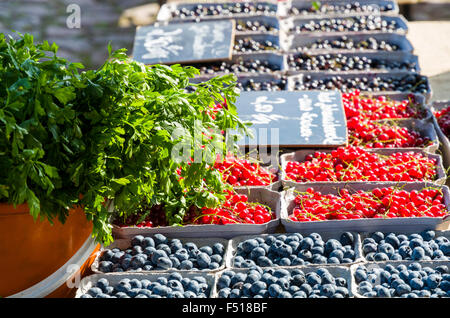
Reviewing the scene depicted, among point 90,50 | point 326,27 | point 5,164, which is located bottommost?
point 5,164

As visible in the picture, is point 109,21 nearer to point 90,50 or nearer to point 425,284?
point 90,50

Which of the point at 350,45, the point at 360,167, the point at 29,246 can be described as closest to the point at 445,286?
the point at 360,167

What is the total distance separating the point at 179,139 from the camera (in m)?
1.94

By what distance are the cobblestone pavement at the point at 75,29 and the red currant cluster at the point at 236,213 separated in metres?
3.22

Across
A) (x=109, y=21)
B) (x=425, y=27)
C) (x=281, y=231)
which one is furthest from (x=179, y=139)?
(x=109, y=21)

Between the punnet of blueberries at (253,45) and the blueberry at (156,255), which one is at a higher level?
the punnet of blueberries at (253,45)

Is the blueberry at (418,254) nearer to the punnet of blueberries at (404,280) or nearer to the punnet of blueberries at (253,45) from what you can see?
the punnet of blueberries at (404,280)

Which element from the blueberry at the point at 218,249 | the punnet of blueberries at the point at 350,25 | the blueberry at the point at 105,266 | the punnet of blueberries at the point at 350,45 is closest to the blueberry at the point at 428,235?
the blueberry at the point at 218,249

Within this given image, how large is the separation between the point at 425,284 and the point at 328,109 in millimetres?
1397

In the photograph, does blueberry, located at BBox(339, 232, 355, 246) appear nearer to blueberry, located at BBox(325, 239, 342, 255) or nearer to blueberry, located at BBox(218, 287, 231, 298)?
blueberry, located at BBox(325, 239, 342, 255)

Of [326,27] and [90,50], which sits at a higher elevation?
[90,50]

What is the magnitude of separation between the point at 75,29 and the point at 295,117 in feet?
12.7

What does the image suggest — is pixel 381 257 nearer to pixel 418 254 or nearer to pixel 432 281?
pixel 418 254

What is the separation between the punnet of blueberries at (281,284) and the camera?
1903 millimetres
